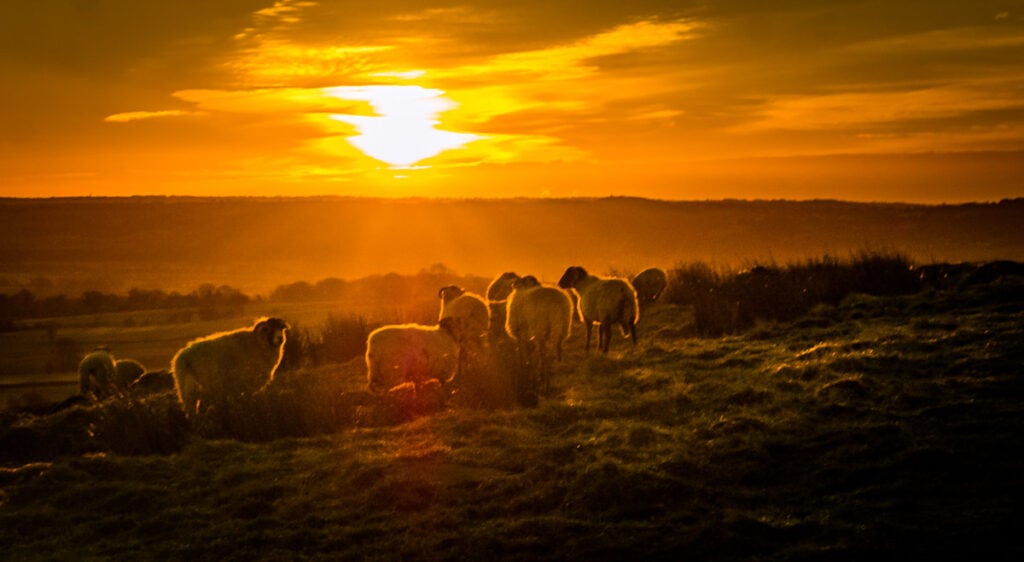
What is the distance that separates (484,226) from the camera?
366 ft

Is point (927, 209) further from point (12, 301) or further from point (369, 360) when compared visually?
point (369, 360)

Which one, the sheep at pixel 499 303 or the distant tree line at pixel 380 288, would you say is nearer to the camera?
the sheep at pixel 499 303

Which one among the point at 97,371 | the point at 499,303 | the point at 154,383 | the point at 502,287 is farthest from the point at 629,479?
the point at 97,371

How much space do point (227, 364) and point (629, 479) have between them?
678cm

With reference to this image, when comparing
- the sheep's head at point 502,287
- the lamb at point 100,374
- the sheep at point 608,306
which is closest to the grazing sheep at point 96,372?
the lamb at point 100,374

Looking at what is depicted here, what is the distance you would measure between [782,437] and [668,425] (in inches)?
57.6

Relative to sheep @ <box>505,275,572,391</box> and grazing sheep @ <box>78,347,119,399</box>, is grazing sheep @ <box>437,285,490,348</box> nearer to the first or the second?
sheep @ <box>505,275,572,391</box>

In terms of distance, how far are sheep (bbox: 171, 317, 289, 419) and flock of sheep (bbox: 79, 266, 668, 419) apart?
1cm

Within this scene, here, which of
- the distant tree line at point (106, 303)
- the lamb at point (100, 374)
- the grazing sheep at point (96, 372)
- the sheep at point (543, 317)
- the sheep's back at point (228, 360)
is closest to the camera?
the sheep's back at point (228, 360)

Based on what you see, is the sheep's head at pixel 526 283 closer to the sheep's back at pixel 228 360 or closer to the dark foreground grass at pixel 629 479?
the dark foreground grass at pixel 629 479

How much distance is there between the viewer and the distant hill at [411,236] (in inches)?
3103

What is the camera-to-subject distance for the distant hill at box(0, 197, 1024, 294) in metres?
78.8

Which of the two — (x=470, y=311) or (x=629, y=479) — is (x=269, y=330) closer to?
(x=470, y=311)

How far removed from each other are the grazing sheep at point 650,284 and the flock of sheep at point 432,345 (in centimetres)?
455
